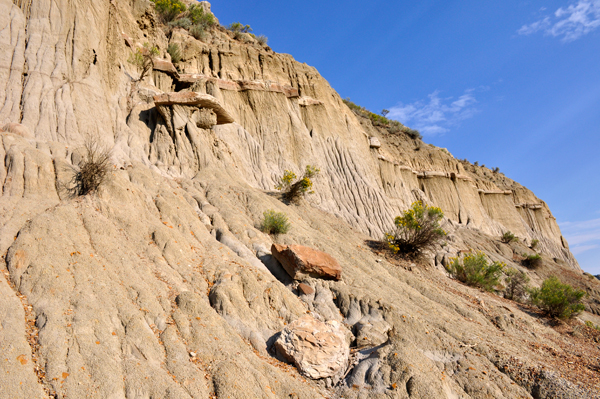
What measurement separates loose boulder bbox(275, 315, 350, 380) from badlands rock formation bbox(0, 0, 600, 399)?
21 cm

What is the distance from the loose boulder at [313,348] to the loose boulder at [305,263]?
2247 millimetres

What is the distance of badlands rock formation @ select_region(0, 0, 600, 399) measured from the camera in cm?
598

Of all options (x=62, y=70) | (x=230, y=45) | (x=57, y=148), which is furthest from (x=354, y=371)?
(x=230, y=45)

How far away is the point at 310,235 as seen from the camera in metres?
13.4

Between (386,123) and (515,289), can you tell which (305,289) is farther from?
(386,123)

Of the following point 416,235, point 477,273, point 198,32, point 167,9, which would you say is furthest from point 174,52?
point 477,273

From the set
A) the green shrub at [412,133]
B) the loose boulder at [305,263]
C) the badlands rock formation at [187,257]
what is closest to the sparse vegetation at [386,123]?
the green shrub at [412,133]

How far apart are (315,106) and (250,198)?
11642 millimetres

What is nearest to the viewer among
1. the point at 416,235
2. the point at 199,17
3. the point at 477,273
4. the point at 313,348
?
the point at 313,348

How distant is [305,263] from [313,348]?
2937 mm

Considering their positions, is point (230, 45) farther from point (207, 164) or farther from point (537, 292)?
point (537, 292)

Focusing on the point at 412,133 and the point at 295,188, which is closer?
the point at 295,188

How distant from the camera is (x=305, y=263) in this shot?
10.0m

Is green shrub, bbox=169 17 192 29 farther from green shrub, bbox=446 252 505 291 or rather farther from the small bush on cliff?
green shrub, bbox=446 252 505 291
